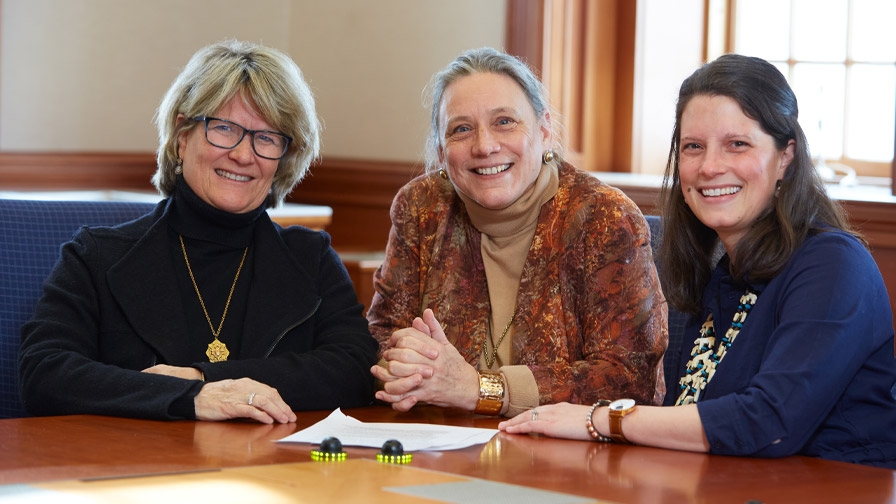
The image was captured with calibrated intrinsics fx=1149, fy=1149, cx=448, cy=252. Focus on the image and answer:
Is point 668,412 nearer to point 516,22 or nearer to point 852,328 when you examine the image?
point 852,328

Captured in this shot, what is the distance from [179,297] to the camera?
8.13ft

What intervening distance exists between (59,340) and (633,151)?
2495mm

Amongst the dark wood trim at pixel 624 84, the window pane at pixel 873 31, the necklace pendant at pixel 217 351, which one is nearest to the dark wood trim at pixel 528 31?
the dark wood trim at pixel 624 84

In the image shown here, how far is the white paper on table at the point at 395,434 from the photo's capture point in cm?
188

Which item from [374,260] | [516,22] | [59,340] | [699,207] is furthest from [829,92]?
[59,340]

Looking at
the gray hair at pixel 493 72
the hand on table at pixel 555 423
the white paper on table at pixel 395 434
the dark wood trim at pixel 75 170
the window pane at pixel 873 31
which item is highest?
the window pane at pixel 873 31

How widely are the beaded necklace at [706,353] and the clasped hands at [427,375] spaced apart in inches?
16.3

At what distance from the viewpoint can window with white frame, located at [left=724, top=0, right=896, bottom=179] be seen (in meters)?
3.80

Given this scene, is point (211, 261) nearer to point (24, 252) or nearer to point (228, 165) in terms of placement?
point (228, 165)

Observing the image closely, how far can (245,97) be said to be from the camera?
2.54m

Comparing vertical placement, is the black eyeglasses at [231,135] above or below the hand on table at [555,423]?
above

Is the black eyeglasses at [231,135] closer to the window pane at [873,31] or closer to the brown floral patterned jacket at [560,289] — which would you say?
the brown floral patterned jacket at [560,289]

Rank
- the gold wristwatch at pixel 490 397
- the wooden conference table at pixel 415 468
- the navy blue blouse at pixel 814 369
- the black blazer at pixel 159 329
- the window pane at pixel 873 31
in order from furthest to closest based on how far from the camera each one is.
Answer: the window pane at pixel 873 31
the gold wristwatch at pixel 490 397
the black blazer at pixel 159 329
the navy blue blouse at pixel 814 369
the wooden conference table at pixel 415 468

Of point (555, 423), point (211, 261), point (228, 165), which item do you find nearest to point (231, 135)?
point (228, 165)
